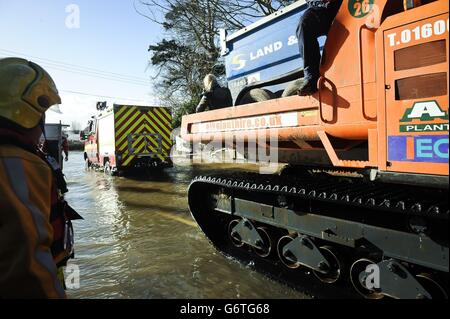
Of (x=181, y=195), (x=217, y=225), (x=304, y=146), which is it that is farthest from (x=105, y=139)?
(x=304, y=146)

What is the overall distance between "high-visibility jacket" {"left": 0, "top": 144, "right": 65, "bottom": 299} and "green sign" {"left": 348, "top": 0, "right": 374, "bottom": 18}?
2.35 m

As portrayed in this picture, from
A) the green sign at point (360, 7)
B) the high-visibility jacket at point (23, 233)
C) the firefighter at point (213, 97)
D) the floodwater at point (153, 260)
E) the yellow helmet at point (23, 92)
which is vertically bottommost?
the floodwater at point (153, 260)

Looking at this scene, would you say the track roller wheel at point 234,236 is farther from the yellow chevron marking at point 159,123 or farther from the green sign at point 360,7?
the yellow chevron marking at point 159,123

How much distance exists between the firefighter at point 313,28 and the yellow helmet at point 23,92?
2.04 m

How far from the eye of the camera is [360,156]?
325cm

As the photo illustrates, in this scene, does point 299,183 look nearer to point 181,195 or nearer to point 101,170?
point 181,195

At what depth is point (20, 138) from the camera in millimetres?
1550

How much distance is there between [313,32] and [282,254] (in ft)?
6.86

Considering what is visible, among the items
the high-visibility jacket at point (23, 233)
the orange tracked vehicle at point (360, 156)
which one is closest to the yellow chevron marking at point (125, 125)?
the orange tracked vehicle at point (360, 156)

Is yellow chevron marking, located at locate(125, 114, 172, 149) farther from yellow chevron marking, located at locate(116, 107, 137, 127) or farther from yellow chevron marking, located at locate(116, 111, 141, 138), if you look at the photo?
yellow chevron marking, located at locate(116, 107, 137, 127)

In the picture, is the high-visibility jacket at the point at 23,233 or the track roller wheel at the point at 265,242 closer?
the high-visibility jacket at the point at 23,233

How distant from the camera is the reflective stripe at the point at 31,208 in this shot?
136 cm

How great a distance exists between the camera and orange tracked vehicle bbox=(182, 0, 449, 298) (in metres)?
2.33

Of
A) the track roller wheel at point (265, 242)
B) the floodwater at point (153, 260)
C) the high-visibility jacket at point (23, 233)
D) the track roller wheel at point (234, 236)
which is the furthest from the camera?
the track roller wheel at point (234, 236)
